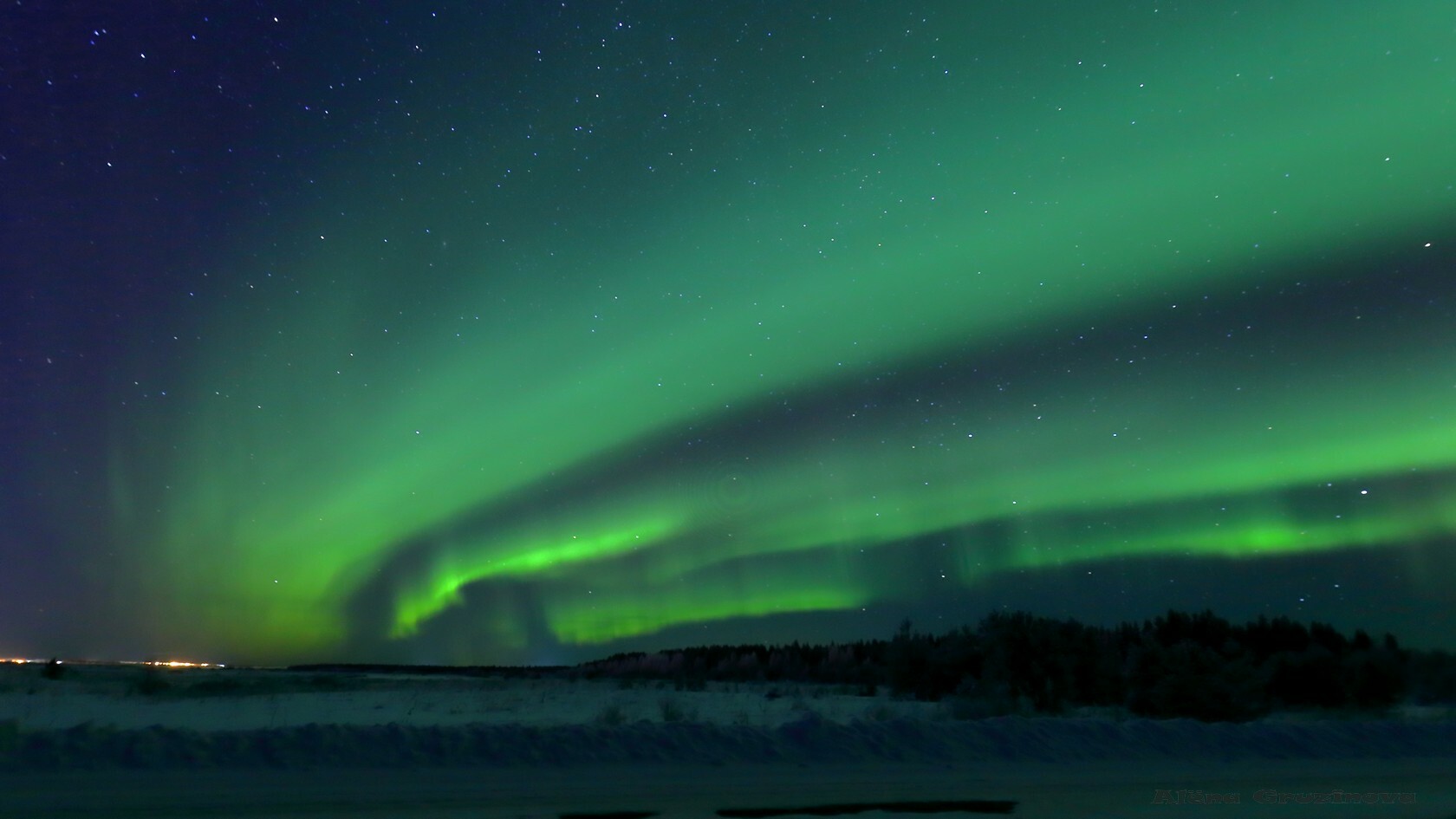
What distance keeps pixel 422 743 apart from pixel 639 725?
4077 millimetres

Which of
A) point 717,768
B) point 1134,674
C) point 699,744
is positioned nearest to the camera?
point 717,768

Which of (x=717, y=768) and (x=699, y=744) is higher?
(x=699, y=744)

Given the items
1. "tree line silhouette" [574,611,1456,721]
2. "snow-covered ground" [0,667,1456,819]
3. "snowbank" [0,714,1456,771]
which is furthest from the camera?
"tree line silhouette" [574,611,1456,721]

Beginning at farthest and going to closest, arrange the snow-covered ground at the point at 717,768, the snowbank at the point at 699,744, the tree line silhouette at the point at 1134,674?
the tree line silhouette at the point at 1134,674, the snowbank at the point at 699,744, the snow-covered ground at the point at 717,768

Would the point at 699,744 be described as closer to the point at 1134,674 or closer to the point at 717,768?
the point at 717,768

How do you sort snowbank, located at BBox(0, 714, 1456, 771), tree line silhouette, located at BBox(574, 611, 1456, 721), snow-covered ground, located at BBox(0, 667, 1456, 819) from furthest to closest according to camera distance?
tree line silhouette, located at BBox(574, 611, 1456, 721) → snowbank, located at BBox(0, 714, 1456, 771) → snow-covered ground, located at BBox(0, 667, 1456, 819)

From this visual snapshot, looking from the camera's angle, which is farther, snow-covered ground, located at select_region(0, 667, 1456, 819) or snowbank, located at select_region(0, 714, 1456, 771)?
snowbank, located at select_region(0, 714, 1456, 771)

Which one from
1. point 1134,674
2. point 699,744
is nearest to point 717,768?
point 699,744

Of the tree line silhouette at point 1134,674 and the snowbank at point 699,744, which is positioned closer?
the snowbank at point 699,744

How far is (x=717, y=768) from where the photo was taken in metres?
16.0

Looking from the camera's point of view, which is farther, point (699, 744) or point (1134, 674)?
point (1134, 674)

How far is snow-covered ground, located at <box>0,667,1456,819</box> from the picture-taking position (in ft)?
41.9

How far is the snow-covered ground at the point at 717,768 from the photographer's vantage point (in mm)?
12758

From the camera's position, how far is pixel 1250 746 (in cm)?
1905
